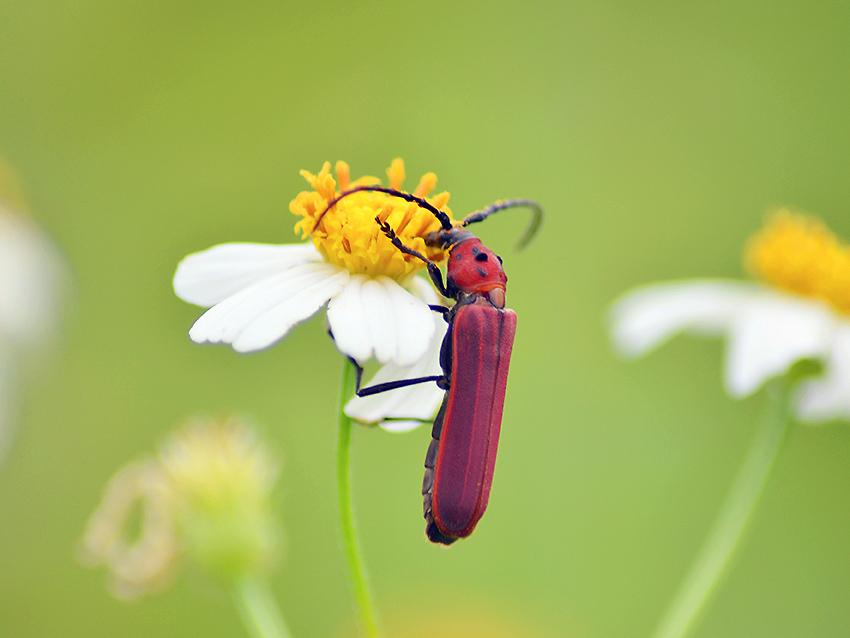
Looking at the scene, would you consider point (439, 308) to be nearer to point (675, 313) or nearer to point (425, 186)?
point (425, 186)

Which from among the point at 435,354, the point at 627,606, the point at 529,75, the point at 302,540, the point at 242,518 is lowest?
the point at 627,606

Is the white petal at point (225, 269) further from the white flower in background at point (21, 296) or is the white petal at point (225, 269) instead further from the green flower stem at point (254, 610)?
the white flower in background at point (21, 296)

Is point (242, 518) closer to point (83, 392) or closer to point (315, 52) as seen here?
point (83, 392)

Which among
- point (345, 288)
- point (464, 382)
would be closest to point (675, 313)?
point (464, 382)

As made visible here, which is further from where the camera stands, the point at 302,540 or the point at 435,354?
the point at 302,540

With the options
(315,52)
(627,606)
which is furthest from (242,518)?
(315,52)

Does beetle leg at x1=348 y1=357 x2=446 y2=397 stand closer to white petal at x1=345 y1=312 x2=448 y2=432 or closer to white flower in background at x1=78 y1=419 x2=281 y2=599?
white petal at x1=345 y1=312 x2=448 y2=432

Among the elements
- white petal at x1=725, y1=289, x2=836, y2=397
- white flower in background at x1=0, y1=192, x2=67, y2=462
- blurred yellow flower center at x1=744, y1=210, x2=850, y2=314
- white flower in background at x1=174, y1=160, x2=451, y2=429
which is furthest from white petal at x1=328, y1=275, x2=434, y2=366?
white flower in background at x1=0, y1=192, x2=67, y2=462
